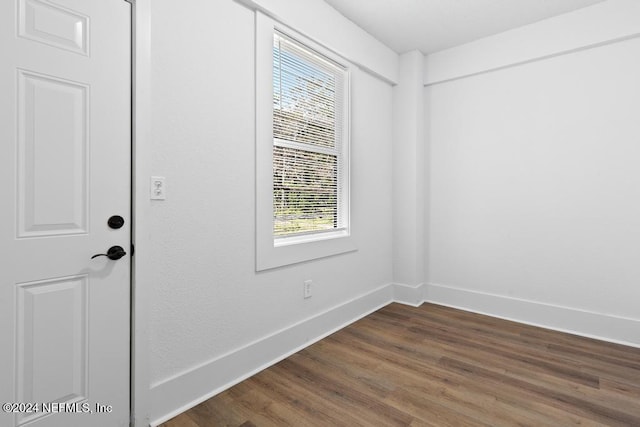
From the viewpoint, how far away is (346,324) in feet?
9.91

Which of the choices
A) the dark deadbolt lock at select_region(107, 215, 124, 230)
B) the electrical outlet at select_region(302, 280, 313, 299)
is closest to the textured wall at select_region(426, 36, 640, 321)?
the electrical outlet at select_region(302, 280, 313, 299)

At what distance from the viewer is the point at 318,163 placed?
2.84 meters

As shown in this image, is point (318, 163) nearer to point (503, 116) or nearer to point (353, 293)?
point (353, 293)

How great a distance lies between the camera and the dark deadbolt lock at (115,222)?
1550mm

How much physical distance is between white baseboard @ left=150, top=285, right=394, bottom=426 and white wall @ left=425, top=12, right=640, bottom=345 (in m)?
1.44

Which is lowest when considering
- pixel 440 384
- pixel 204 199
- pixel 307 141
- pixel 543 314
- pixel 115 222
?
pixel 440 384

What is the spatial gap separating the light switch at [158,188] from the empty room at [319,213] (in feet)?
0.04

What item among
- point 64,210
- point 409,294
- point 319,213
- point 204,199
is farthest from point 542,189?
point 64,210

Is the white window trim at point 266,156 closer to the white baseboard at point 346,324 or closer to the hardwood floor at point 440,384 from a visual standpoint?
the white baseboard at point 346,324

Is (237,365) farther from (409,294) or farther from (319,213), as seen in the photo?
(409,294)

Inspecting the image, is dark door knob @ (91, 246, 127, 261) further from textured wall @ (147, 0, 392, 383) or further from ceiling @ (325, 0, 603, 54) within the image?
ceiling @ (325, 0, 603, 54)

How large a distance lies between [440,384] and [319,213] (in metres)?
1.53

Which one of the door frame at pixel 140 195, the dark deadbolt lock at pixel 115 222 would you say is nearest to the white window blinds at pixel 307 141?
the door frame at pixel 140 195

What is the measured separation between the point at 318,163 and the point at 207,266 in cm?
133
